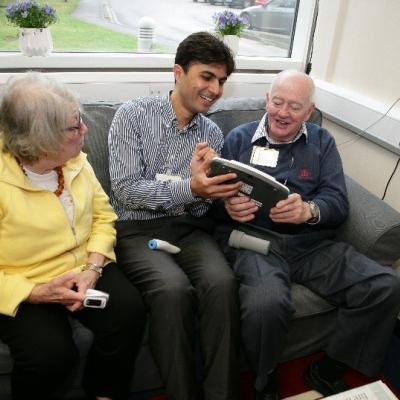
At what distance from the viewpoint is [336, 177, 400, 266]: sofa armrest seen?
5.04 feet

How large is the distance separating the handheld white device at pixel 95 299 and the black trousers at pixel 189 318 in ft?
0.52

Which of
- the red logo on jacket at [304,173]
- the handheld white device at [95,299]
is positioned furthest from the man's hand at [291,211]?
the handheld white device at [95,299]

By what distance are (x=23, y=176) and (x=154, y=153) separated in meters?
0.53

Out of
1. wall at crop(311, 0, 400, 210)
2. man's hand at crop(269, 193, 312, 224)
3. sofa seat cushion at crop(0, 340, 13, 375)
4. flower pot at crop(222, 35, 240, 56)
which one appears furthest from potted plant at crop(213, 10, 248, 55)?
sofa seat cushion at crop(0, 340, 13, 375)

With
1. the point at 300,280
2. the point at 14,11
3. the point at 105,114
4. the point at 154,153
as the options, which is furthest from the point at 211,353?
the point at 14,11

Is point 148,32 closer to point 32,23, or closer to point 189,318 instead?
point 32,23

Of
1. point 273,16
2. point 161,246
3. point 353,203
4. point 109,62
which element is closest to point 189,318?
point 161,246

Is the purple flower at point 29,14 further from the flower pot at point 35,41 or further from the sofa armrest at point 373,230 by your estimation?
the sofa armrest at point 373,230

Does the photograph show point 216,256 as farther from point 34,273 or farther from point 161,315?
point 34,273

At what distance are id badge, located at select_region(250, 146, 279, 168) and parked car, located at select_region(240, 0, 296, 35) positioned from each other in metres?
1.14

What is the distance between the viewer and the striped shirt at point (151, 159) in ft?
4.93

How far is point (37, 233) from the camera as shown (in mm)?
1221

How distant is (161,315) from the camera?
129 cm

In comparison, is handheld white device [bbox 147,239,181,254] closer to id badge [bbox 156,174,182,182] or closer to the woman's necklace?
id badge [bbox 156,174,182,182]
